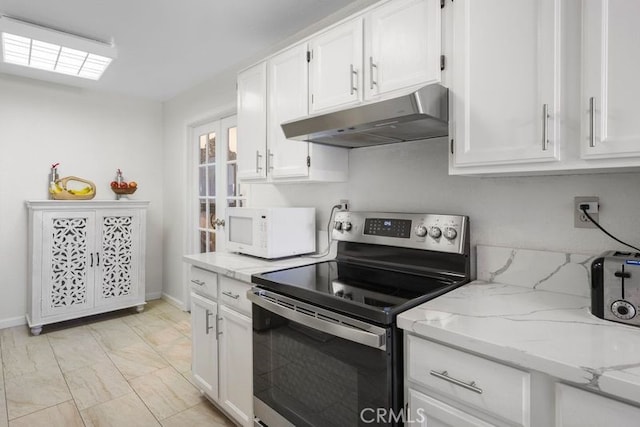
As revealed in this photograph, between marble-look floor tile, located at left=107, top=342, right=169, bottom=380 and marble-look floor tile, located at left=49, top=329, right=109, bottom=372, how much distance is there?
0.10m

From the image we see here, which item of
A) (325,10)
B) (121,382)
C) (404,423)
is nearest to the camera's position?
(404,423)

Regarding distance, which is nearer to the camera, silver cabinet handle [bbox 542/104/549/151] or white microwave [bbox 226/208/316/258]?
silver cabinet handle [bbox 542/104/549/151]

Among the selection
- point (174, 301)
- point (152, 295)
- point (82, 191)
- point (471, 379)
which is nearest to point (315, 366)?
point (471, 379)

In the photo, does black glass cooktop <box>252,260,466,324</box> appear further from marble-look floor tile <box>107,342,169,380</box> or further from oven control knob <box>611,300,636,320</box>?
marble-look floor tile <box>107,342,169,380</box>

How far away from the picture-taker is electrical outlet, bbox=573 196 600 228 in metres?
1.33

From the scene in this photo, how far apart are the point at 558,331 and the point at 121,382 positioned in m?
2.60

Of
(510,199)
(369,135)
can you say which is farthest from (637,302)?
(369,135)

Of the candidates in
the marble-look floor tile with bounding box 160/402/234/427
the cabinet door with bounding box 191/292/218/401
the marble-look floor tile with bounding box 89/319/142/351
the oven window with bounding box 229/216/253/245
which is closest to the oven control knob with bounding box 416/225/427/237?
the oven window with bounding box 229/216/253/245

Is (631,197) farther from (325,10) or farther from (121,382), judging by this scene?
(121,382)

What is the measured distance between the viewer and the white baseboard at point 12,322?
3.43 meters

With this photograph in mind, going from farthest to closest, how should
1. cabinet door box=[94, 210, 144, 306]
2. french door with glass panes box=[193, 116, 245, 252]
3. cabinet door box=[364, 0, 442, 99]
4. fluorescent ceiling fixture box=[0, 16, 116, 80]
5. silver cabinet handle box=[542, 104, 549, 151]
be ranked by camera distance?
cabinet door box=[94, 210, 144, 306], french door with glass panes box=[193, 116, 245, 252], fluorescent ceiling fixture box=[0, 16, 116, 80], cabinet door box=[364, 0, 442, 99], silver cabinet handle box=[542, 104, 549, 151]

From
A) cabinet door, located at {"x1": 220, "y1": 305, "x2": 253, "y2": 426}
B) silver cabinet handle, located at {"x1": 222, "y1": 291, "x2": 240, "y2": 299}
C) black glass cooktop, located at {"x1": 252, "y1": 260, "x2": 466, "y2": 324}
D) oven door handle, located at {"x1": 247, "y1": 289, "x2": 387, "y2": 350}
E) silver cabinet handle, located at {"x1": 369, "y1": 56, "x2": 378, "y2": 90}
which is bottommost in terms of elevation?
cabinet door, located at {"x1": 220, "y1": 305, "x2": 253, "y2": 426}

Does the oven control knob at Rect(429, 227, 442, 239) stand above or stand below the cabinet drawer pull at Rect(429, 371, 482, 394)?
above

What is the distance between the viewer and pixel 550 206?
144cm
